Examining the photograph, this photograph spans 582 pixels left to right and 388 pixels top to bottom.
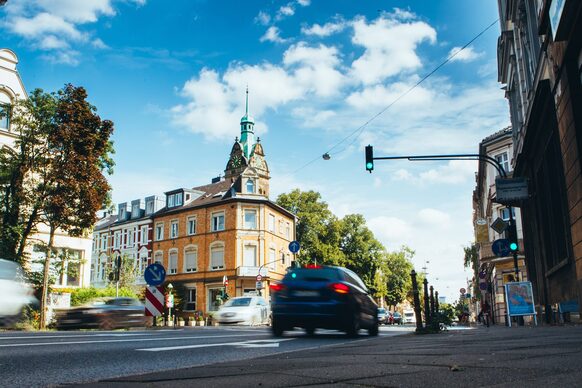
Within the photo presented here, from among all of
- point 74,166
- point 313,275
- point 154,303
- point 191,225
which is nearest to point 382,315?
point 191,225

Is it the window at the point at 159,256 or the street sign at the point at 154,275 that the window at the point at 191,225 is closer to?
the window at the point at 159,256

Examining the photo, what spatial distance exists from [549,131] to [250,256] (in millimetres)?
40565

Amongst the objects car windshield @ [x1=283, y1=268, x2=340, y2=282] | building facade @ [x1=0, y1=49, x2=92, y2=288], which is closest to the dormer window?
building facade @ [x1=0, y1=49, x2=92, y2=288]

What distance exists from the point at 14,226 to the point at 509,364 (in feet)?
95.5

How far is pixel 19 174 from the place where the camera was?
2812 cm

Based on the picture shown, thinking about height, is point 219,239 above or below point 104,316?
above

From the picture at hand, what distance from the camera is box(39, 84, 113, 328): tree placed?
2755 centimetres

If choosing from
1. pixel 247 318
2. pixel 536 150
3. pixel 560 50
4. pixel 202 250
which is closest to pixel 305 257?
pixel 202 250

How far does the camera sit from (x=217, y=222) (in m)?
56.3

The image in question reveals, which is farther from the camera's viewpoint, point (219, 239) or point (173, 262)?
point (173, 262)

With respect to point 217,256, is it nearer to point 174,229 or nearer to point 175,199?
point 174,229

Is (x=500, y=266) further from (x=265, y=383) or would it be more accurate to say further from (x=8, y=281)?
(x=265, y=383)

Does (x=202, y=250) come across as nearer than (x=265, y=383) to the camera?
No

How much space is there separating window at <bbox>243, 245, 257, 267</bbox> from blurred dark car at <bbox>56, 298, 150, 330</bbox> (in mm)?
34376
